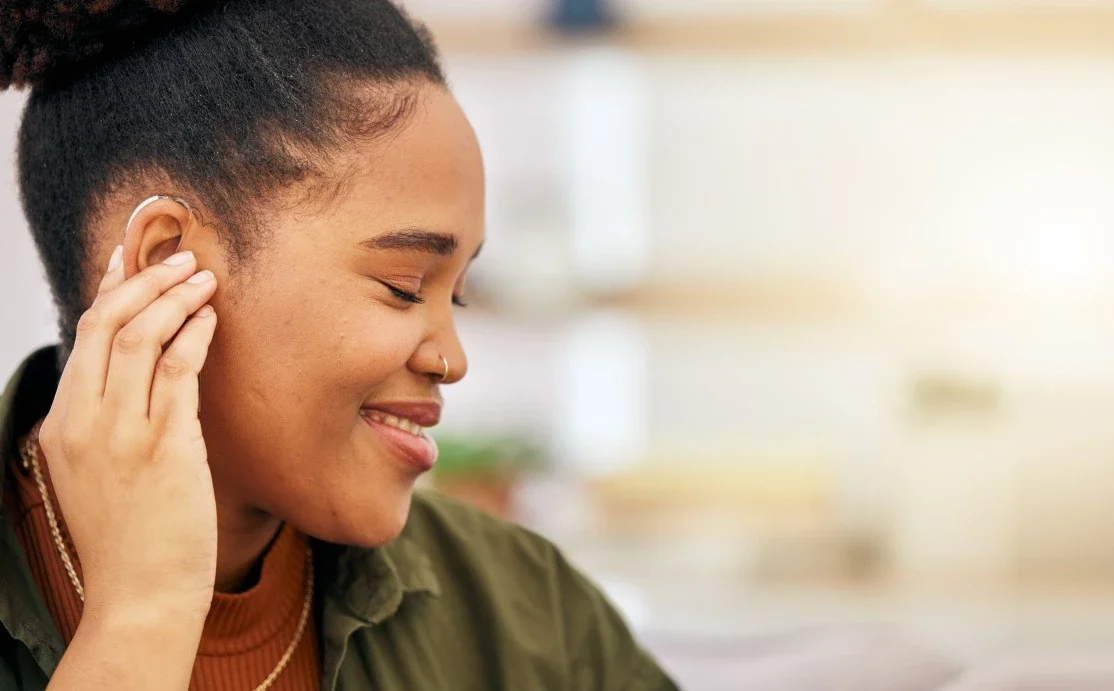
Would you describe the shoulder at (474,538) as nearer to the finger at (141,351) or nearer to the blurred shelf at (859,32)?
the finger at (141,351)

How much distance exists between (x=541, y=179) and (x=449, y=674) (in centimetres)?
192

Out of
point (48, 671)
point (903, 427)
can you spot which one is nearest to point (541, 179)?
point (903, 427)

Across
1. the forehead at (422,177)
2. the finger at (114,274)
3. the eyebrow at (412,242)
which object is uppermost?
the forehead at (422,177)

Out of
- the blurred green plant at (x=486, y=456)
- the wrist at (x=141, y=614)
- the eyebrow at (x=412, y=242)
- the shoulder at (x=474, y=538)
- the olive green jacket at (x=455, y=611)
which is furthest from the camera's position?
the blurred green plant at (x=486, y=456)

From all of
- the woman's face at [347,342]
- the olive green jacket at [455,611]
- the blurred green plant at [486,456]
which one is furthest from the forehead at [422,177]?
the blurred green plant at [486,456]

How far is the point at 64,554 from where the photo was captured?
36.6 inches

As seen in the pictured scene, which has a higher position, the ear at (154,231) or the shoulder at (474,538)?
the ear at (154,231)

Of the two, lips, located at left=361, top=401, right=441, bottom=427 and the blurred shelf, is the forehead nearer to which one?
lips, located at left=361, top=401, right=441, bottom=427

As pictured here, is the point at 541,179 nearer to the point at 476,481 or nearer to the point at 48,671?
the point at 476,481

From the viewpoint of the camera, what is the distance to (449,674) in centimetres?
109

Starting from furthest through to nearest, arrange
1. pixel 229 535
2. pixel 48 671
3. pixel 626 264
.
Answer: pixel 626 264 < pixel 229 535 < pixel 48 671

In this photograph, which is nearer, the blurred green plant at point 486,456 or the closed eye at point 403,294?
the closed eye at point 403,294

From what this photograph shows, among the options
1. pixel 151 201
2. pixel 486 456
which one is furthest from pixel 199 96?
pixel 486 456

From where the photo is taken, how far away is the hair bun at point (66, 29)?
89 cm
